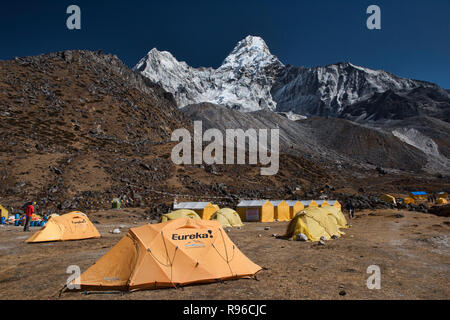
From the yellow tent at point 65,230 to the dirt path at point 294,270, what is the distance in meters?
0.65

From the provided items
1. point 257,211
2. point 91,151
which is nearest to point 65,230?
point 257,211

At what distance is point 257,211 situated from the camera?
30609 millimetres

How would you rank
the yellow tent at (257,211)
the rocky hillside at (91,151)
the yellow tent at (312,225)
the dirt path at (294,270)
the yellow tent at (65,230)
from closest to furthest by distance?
the dirt path at (294,270)
the yellow tent at (65,230)
the yellow tent at (312,225)
the yellow tent at (257,211)
the rocky hillside at (91,151)

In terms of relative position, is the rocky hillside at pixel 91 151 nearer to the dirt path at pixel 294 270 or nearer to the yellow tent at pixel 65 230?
the yellow tent at pixel 65 230

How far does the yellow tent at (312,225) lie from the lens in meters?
14.9

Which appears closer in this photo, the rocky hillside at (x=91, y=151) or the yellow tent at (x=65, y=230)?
the yellow tent at (x=65, y=230)

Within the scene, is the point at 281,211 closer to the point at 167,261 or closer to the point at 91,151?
the point at 167,261

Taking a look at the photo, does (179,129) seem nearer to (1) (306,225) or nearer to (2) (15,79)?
(2) (15,79)

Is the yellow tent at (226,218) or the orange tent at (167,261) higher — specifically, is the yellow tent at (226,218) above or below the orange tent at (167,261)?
below

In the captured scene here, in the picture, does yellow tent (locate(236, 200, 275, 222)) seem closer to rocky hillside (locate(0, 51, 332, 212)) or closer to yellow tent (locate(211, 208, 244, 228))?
yellow tent (locate(211, 208, 244, 228))

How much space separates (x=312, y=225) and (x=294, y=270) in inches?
273

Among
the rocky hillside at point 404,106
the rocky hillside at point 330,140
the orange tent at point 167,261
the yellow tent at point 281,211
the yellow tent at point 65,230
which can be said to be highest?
the rocky hillside at point 404,106

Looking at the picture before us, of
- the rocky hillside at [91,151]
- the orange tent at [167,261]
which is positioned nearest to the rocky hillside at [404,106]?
the rocky hillside at [91,151]
